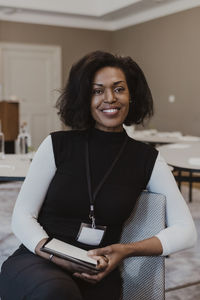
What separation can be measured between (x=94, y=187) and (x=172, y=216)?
292mm

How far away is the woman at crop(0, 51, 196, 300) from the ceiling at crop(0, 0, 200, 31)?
20.9 ft

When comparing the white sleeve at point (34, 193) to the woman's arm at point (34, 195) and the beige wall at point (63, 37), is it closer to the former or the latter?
the woman's arm at point (34, 195)

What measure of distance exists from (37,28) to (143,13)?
226 centimetres

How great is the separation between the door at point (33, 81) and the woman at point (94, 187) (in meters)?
7.40

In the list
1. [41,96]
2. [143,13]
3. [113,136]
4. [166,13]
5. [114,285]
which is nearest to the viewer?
[114,285]

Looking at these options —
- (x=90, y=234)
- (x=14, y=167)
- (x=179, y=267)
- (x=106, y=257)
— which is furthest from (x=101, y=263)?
(x=179, y=267)

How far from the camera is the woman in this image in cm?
132

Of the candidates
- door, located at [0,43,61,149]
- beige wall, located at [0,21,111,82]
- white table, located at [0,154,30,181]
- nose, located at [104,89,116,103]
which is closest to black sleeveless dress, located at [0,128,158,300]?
nose, located at [104,89,116,103]

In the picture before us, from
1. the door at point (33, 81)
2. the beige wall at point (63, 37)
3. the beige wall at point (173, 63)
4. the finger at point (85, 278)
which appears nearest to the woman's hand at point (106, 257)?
the finger at point (85, 278)

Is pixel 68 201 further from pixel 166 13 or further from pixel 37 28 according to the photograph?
pixel 37 28

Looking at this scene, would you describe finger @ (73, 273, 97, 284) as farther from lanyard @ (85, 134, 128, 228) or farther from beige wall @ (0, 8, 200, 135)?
beige wall @ (0, 8, 200, 135)

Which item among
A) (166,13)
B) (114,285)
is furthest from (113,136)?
(166,13)

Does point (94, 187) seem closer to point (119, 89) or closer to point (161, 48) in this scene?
point (119, 89)

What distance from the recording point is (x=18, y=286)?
123 centimetres
